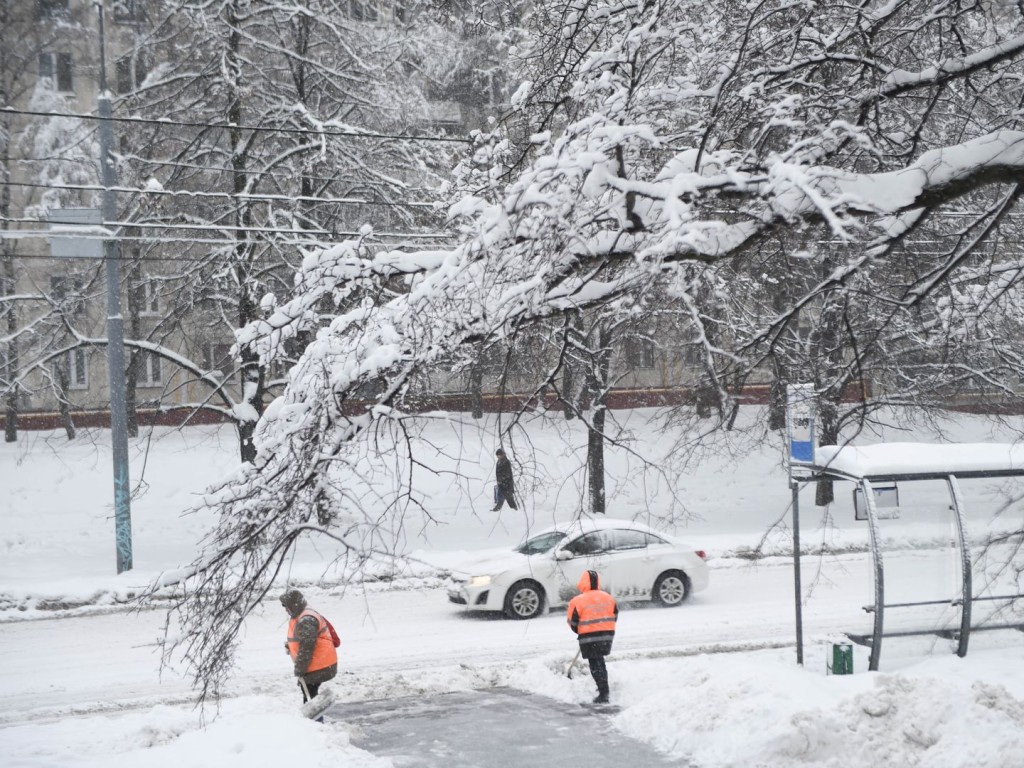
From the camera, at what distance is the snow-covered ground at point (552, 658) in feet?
26.8

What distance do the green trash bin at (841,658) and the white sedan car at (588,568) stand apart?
463cm

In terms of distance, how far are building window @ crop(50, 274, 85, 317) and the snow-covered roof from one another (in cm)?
1360

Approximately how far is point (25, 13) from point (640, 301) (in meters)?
17.1

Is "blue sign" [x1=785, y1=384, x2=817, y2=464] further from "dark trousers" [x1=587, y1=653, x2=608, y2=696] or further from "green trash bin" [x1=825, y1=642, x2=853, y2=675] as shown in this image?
"dark trousers" [x1=587, y1=653, x2=608, y2=696]

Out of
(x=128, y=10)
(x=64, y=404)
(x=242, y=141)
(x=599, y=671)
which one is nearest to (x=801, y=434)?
(x=599, y=671)

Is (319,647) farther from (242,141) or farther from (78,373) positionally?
(78,373)

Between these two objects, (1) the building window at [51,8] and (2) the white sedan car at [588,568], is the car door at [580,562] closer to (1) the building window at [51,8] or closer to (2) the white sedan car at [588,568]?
(2) the white sedan car at [588,568]

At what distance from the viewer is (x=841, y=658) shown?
416 inches

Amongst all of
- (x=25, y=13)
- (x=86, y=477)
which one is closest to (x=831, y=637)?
(x=25, y=13)

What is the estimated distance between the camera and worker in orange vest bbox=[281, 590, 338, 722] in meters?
9.64

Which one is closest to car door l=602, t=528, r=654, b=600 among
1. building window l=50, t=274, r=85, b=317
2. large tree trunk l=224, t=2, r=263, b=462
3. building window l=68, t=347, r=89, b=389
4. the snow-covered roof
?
the snow-covered roof

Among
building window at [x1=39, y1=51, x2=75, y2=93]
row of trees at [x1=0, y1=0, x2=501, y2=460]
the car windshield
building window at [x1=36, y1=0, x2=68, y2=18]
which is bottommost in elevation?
the car windshield

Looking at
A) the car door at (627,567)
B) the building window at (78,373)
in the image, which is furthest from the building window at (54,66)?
the car door at (627,567)

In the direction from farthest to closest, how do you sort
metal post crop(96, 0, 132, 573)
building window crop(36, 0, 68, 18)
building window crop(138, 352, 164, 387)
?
1. building window crop(138, 352, 164, 387)
2. building window crop(36, 0, 68, 18)
3. metal post crop(96, 0, 132, 573)
